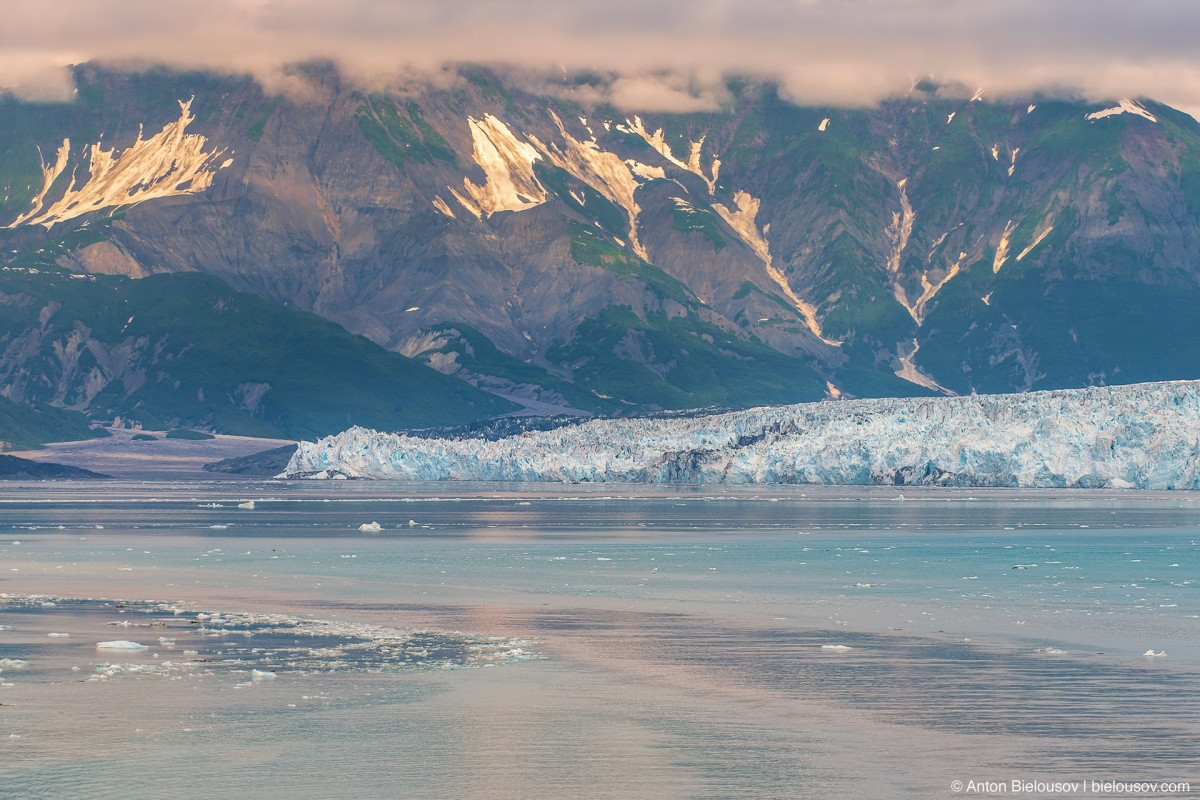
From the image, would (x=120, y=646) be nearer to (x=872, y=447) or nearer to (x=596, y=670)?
(x=596, y=670)

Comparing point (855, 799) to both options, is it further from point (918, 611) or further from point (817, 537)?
point (817, 537)

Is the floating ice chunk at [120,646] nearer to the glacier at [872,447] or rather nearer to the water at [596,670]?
the water at [596,670]

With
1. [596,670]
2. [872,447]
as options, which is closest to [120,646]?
[596,670]

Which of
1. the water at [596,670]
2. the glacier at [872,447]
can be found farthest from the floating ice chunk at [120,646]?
the glacier at [872,447]

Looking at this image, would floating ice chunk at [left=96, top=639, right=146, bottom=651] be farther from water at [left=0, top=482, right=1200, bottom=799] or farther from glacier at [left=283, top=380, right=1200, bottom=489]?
glacier at [left=283, top=380, right=1200, bottom=489]

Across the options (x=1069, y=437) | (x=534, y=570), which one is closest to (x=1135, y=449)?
(x=1069, y=437)
